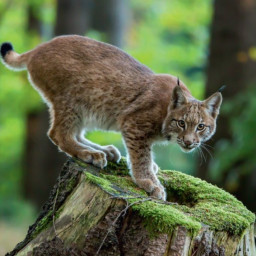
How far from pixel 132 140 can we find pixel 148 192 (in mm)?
674

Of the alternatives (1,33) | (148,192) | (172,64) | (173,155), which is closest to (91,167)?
(148,192)

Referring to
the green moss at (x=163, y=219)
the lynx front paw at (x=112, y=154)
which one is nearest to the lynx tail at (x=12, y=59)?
the lynx front paw at (x=112, y=154)

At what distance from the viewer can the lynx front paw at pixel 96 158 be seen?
585 cm

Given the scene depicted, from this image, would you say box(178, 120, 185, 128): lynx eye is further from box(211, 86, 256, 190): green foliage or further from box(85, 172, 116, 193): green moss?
box(211, 86, 256, 190): green foliage

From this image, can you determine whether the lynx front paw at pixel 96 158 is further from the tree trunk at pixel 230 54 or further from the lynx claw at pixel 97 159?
the tree trunk at pixel 230 54

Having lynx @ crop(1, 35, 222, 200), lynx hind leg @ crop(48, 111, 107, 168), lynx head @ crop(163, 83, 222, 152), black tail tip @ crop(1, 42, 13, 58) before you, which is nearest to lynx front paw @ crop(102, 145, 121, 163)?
lynx @ crop(1, 35, 222, 200)

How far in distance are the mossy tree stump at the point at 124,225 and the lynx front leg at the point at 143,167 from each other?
0.56 metres

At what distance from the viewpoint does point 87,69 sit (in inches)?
250

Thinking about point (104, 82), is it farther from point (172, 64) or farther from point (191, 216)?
point (172, 64)

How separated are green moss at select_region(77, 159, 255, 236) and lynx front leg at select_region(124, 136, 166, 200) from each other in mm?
103

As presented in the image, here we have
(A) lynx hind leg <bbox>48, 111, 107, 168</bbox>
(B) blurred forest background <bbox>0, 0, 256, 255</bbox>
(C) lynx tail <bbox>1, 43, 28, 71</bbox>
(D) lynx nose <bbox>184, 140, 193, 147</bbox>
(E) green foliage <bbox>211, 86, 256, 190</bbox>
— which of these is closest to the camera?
(D) lynx nose <bbox>184, 140, 193, 147</bbox>

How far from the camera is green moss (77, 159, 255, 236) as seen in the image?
438 cm

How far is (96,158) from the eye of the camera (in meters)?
5.89

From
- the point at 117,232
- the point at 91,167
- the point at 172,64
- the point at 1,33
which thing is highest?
the point at 172,64
